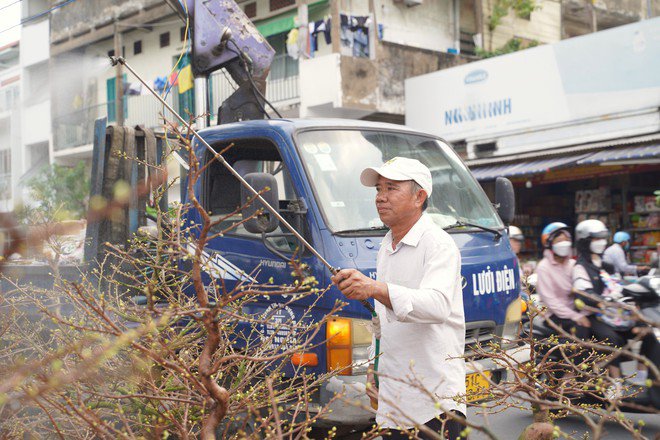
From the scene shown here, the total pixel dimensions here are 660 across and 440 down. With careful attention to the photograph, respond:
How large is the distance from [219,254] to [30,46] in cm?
2372

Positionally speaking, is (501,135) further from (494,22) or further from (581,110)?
(494,22)

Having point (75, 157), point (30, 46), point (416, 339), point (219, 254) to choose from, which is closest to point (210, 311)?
point (416, 339)

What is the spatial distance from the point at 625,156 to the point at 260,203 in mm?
9125

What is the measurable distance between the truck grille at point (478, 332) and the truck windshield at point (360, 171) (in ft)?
2.22

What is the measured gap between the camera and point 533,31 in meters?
20.6

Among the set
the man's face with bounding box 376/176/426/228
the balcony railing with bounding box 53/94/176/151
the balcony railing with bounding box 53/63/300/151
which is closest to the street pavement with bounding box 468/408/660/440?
the man's face with bounding box 376/176/426/228

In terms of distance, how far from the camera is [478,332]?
4660 mm

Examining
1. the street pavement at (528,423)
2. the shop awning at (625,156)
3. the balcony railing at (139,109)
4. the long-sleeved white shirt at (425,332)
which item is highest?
the balcony railing at (139,109)

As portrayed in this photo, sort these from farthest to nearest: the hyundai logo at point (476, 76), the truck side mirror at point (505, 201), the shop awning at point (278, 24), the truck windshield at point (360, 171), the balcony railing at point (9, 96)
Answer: the balcony railing at point (9, 96), the shop awning at point (278, 24), the hyundai logo at point (476, 76), the truck side mirror at point (505, 201), the truck windshield at point (360, 171)

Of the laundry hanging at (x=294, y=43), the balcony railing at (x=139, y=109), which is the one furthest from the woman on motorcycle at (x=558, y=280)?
the laundry hanging at (x=294, y=43)

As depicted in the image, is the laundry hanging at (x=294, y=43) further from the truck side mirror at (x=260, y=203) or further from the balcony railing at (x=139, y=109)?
the truck side mirror at (x=260, y=203)

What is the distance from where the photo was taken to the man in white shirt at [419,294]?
2.73 metres

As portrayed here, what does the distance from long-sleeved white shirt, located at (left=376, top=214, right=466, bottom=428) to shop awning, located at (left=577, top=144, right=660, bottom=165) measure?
31.6 feet

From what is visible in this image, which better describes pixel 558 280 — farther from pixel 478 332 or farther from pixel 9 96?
pixel 9 96
